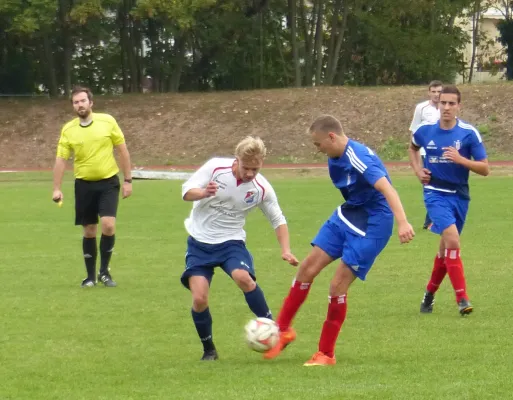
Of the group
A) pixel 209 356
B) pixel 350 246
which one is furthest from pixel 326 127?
pixel 209 356

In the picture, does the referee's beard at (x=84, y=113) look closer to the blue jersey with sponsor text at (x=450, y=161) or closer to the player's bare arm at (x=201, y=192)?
the blue jersey with sponsor text at (x=450, y=161)

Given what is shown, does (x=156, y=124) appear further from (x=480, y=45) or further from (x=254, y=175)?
(x=254, y=175)

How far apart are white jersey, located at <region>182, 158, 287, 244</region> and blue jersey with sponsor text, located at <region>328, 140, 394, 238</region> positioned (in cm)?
50

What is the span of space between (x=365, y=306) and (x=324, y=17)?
1399 inches

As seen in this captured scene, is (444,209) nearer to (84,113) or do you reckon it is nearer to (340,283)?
(340,283)

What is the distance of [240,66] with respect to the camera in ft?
143

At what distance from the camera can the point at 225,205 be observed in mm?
7562

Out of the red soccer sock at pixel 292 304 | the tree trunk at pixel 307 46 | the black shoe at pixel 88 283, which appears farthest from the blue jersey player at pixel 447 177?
the tree trunk at pixel 307 46

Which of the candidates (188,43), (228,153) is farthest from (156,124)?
(188,43)

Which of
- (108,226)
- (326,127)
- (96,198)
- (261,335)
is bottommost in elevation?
(108,226)

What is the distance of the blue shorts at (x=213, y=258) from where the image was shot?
24.7 feet

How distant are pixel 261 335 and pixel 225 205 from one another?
3.13ft

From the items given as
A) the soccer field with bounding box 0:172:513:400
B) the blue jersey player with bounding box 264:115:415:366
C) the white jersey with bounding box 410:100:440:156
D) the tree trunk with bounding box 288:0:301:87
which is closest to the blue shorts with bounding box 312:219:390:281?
the blue jersey player with bounding box 264:115:415:366

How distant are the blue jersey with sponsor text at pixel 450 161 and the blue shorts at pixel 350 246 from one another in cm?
205
